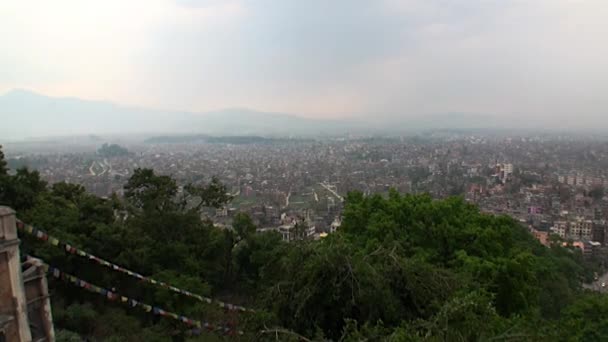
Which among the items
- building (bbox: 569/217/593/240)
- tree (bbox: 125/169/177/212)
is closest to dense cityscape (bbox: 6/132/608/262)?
building (bbox: 569/217/593/240)

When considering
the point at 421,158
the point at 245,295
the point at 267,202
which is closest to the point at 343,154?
the point at 421,158

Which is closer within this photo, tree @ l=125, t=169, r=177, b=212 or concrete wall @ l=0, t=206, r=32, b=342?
concrete wall @ l=0, t=206, r=32, b=342

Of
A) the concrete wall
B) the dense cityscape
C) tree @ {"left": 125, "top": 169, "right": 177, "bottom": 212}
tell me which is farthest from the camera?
the dense cityscape

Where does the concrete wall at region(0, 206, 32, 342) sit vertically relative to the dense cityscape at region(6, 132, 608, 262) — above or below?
above

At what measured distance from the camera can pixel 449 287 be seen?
5.23 meters

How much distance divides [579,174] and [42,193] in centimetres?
4664

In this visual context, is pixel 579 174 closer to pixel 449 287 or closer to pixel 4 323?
pixel 449 287

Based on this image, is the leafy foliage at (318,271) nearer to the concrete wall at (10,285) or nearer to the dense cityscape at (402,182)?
the concrete wall at (10,285)

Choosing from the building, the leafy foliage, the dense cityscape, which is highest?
the leafy foliage

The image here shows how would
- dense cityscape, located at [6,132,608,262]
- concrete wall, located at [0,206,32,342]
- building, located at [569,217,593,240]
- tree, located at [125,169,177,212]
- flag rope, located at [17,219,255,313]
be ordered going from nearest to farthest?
concrete wall, located at [0,206,32,342], flag rope, located at [17,219,255,313], tree, located at [125,169,177,212], building, located at [569,217,593,240], dense cityscape, located at [6,132,608,262]

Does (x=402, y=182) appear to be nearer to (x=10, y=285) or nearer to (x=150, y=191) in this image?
(x=150, y=191)

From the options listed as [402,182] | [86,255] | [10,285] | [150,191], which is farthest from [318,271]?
[402,182]

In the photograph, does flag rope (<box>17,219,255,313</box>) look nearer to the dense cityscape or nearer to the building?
the dense cityscape

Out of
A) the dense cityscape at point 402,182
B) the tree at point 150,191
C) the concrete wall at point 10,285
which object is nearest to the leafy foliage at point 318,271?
the tree at point 150,191
